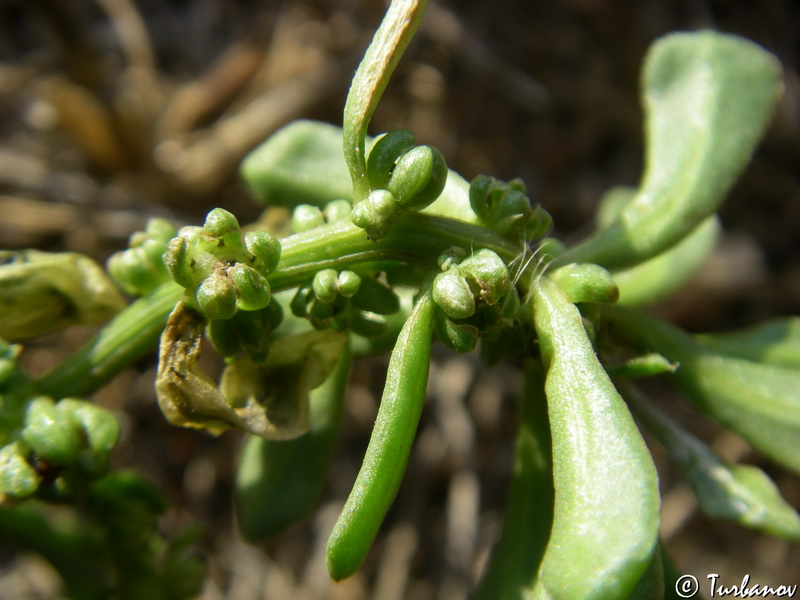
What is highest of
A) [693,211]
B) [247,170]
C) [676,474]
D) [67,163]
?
[693,211]

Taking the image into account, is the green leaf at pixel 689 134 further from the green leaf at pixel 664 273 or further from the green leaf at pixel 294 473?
the green leaf at pixel 294 473

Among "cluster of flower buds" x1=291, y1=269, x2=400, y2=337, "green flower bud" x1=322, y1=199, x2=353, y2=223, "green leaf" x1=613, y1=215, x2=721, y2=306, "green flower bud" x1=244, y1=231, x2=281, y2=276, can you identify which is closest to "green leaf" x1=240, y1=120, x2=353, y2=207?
A: "green flower bud" x1=322, y1=199, x2=353, y2=223

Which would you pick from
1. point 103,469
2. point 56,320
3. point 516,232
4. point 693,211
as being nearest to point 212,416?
point 103,469

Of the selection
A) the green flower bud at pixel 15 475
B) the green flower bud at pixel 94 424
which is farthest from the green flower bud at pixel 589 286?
the green flower bud at pixel 15 475

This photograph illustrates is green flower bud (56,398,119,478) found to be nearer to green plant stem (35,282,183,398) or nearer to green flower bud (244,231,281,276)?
green plant stem (35,282,183,398)

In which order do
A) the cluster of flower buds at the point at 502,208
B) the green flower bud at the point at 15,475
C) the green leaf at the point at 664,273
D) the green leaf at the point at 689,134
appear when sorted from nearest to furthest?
1. the green flower bud at the point at 15,475
2. the cluster of flower buds at the point at 502,208
3. the green leaf at the point at 689,134
4. the green leaf at the point at 664,273

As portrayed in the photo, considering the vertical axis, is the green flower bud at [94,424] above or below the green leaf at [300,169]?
below

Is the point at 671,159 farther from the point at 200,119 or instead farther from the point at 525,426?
the point at 200,119
